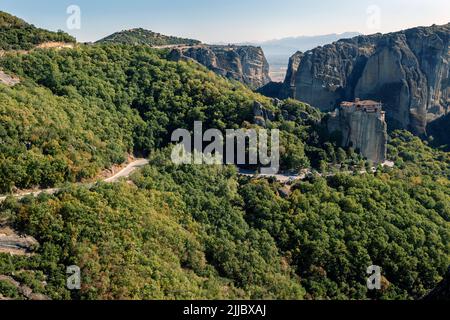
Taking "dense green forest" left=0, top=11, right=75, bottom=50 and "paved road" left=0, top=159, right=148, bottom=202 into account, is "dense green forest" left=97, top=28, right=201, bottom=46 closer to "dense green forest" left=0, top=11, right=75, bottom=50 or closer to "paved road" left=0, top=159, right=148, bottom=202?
"dense green forest" left=0, top=11, right=75, bottom=50

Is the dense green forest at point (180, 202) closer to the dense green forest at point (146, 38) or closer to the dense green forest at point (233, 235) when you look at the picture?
the dense green forest at point (233, 235)

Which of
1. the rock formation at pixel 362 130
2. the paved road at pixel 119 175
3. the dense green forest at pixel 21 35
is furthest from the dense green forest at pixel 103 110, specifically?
the rock formation at pixel 362 130

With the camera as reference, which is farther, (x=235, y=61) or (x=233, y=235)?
(x=235, y=61)

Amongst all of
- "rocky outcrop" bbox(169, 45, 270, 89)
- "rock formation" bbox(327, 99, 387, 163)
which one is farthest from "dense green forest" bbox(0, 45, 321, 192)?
"rocky outcrop" bbox(169, 45, 270, 89)

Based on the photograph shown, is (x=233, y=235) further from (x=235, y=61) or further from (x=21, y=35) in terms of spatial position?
(x=235, y=61)

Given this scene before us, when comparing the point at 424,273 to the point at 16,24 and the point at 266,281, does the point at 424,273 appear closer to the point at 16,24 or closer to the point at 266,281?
the point at 266,281

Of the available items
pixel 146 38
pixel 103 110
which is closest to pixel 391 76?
pixel 146 38
